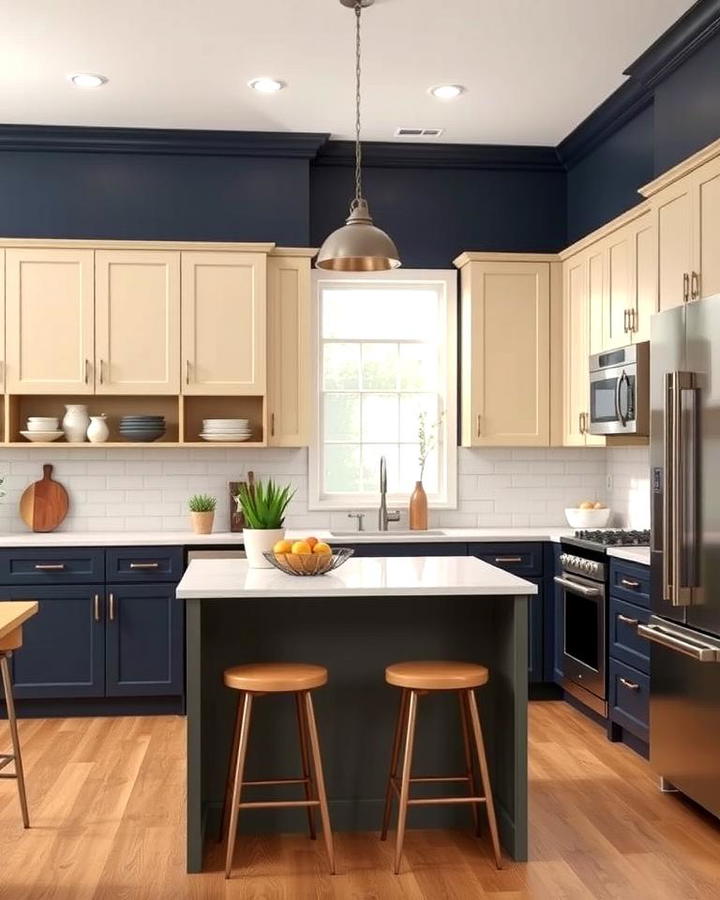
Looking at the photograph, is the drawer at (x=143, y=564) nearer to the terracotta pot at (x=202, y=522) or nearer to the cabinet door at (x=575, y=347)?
the terracotta pot at (x=202, y=522)

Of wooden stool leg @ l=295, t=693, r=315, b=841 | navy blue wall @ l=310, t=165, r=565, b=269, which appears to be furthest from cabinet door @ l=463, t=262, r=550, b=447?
wooden stool leg @ l=295, t=693, r=315, b=841

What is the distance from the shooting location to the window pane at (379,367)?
675cm

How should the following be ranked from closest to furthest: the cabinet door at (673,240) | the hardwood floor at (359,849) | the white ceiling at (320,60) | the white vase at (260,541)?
the hardwood floor at (359,849), the white vase at (260,541), the cabinet door at (673,240), the white ceiling at (320,60)

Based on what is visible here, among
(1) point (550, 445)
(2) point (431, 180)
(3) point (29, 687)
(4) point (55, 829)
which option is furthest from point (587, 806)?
(2) point (431, 180)

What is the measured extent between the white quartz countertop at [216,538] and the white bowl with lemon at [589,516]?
0.27 ft

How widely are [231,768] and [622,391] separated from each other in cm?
256

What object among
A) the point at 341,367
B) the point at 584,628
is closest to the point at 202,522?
the point at 341,367

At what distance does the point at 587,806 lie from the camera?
4258mm

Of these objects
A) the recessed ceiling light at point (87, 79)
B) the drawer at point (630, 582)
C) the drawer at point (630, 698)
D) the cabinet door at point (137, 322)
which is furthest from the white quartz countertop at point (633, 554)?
the recessed ceiling light at point (87, 79)

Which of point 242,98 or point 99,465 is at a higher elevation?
point 242,98

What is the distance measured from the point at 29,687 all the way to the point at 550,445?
3201 mm

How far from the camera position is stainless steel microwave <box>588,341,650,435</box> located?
502cm

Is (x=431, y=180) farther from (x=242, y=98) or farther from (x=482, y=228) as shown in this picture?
(x=242, y=98)

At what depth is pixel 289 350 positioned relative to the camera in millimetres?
6312
